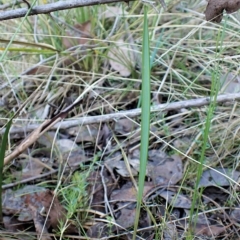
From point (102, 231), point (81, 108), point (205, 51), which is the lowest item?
point (102, 231)

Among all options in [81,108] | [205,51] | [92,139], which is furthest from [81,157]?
[205,51]

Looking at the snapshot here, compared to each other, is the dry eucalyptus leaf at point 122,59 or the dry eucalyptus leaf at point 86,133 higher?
the dry eucalyptus leaf at point 122,59

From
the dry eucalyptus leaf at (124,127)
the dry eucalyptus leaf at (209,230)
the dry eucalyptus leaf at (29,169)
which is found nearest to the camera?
the dry eucalyptus leaf at (209,230)

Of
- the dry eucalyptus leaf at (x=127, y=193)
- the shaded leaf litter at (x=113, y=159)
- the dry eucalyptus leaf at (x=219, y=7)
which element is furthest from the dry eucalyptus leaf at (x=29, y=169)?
the dry eucalyptus leaf at (x=219, y=7)

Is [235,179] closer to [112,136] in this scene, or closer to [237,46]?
[112,136]

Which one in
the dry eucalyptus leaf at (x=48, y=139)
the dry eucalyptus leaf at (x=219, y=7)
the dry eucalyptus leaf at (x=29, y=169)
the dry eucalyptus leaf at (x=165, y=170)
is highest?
the dry eucalyptus leaf at (x=219, y=7)

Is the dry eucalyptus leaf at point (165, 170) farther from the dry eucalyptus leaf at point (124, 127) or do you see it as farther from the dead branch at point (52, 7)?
the dead branch at point (52, 7)

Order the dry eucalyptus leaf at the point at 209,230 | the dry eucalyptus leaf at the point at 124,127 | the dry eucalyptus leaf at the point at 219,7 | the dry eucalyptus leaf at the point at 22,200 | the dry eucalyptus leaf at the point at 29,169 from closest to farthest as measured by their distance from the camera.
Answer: the dry eucalyptus leaf at the point at 219,7, the dry eucalyptus leaf at the point at 209,230, the dry eucalyptus leaf at the point at 22,200, the dry eucalyptus leaf at the point at 29,169, the dry eucalyptus leaf at the point at 124,127
